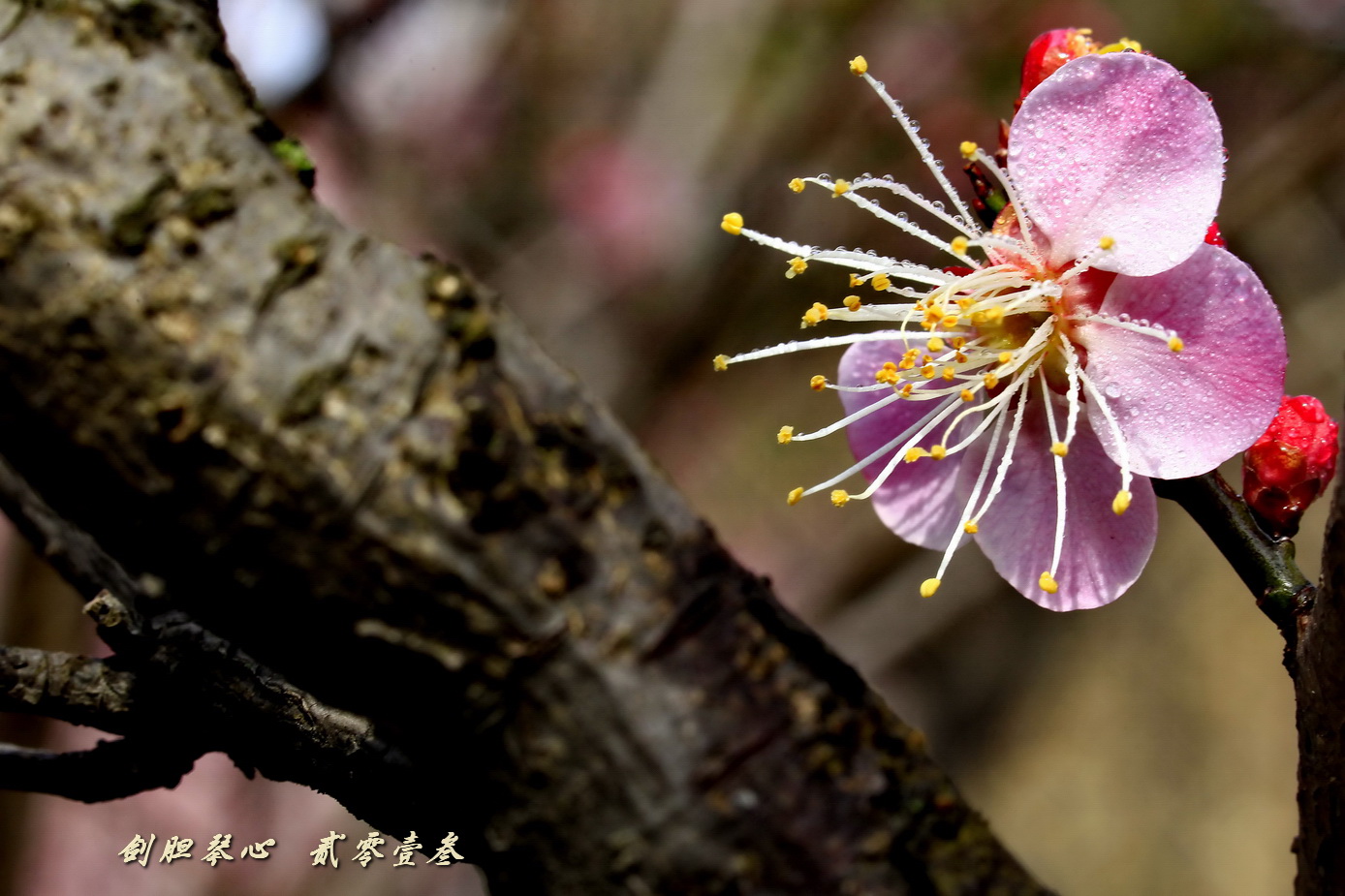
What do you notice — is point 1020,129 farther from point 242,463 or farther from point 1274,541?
point 242,463

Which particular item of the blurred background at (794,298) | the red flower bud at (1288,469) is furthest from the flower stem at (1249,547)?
the blurred background at (794,298)

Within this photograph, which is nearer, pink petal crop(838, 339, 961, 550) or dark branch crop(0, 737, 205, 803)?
dark branch crop(0, 737, 205, 803)

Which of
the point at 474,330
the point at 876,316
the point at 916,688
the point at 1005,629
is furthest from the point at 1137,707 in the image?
the point at 474,330

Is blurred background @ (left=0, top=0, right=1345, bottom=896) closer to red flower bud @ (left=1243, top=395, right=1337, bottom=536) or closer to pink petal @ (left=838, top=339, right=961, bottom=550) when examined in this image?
pink petal @ (left=838, top=339, right=961, bottom=550)

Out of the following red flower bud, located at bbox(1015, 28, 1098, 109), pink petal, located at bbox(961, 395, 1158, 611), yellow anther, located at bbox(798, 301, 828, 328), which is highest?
red flower bud, located at bbox(1015, 28, 1098, 109)

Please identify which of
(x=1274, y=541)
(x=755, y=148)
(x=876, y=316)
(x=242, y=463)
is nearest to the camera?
(x=242, y=463)

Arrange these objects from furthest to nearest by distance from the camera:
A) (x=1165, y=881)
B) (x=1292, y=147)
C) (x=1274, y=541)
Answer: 1. (x=1165, y=881)
2. (x=1292, y=147)
3. (x=1274, y=541)

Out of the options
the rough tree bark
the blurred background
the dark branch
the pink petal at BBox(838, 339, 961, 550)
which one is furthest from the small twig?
the blurred background
